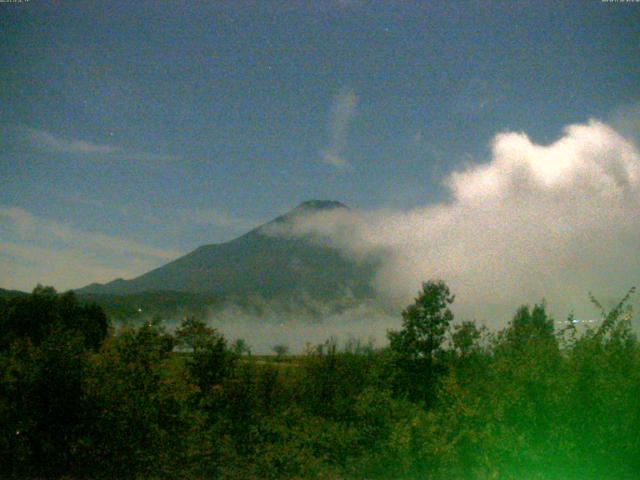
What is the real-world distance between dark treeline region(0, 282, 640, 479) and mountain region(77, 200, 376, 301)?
44380mm

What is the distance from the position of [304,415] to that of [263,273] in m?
72.6

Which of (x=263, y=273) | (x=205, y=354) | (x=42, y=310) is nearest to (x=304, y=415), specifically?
(x=205, y=354)

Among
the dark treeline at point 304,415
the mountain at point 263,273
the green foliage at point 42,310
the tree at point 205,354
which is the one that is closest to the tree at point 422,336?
the dark treeline at point 304,415

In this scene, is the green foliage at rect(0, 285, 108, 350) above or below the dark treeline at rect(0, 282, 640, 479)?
above

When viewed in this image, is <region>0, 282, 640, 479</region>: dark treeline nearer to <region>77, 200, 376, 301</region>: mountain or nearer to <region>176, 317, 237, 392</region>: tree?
<region>176, 317, 237, 392</region>: tree

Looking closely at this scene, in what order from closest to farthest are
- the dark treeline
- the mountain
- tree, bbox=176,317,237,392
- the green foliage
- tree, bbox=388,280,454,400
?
the dark treeline, tree, bbox=176,317,237,392, tree, bbox=388,280,454,400, the green foliage, the mountain

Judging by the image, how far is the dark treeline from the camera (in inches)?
Result: 298

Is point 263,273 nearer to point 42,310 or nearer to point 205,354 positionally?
point 42,310

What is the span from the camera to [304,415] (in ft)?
35.6

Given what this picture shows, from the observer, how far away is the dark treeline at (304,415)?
24.8 ft

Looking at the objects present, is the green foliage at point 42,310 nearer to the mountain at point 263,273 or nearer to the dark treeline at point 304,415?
the dark treeline at point 304,415

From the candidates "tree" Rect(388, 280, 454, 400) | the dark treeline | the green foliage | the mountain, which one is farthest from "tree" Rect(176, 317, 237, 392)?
the mountain

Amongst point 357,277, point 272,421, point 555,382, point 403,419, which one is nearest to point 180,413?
point 272,421

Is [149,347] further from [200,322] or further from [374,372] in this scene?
[374,372]
